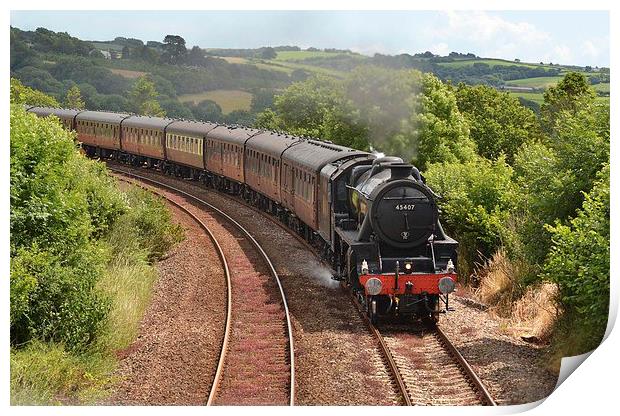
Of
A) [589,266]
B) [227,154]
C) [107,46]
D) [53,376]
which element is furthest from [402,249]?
[107,46]

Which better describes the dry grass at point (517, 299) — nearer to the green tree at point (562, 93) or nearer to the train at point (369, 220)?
the train at point (369, 220)

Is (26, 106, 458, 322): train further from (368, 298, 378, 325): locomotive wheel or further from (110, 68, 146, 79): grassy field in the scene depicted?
(110, 68, 146, 79): grassy field

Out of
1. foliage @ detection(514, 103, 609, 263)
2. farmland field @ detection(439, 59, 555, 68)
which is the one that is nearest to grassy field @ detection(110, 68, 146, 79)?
farmland field @ detection(439, 59, 555, 68)

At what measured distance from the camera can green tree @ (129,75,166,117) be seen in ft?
294

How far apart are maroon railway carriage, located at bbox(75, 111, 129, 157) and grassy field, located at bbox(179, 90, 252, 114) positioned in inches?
1488

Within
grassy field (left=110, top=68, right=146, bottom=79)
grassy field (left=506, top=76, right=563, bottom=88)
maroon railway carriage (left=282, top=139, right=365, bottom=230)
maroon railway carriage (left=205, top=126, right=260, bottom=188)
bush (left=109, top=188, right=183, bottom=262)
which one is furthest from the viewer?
grassy field (left=110, top=68, right=146, bottom=79)

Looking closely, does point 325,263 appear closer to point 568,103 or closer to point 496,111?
point 568,103

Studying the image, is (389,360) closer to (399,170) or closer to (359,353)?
(359,353)

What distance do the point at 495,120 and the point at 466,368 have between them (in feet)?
176

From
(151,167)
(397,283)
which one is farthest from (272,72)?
(397,283)

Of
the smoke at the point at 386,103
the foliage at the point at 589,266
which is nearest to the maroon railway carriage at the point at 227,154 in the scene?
the smoke at the point at 386,103
